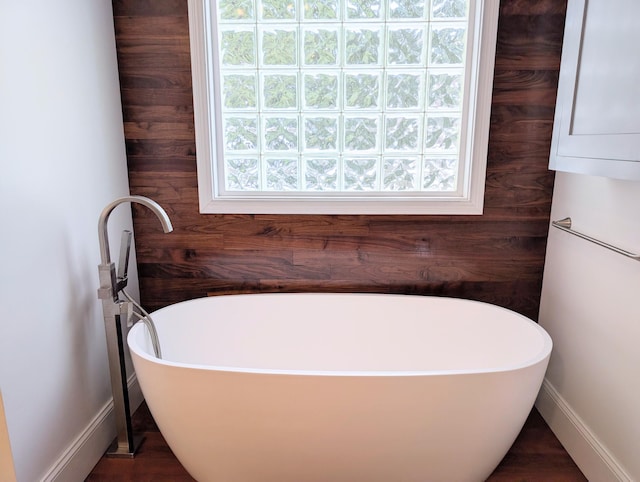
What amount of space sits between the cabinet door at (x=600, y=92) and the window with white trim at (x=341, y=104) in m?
0.43

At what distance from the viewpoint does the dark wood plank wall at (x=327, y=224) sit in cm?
194

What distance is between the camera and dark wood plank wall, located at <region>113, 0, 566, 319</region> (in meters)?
1.94

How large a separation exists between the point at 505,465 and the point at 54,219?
196 cm

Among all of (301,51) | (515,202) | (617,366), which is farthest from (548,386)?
(301,51)

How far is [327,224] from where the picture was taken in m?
2.12

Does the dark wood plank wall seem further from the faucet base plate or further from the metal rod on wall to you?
the faucet base plate

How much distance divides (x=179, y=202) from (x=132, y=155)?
306mm

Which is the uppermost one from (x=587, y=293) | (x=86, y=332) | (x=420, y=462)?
(x=587, y=293)

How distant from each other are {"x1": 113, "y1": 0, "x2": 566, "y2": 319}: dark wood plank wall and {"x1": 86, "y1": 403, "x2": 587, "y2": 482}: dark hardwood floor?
62 centimetres

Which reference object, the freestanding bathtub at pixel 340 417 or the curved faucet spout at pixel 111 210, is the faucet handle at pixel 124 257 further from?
the freestanding bathtub at pixel 340 417

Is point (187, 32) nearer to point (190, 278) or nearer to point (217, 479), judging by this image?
point (190, 278)

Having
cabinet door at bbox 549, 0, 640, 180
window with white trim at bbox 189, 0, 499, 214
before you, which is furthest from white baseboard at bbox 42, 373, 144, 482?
cabinet door at bbox 549, 0, 640, 180

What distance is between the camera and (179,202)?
2117mm

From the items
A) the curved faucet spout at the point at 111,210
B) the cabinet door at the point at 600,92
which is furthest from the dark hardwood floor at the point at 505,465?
the cabinet door at the point at 600,92
